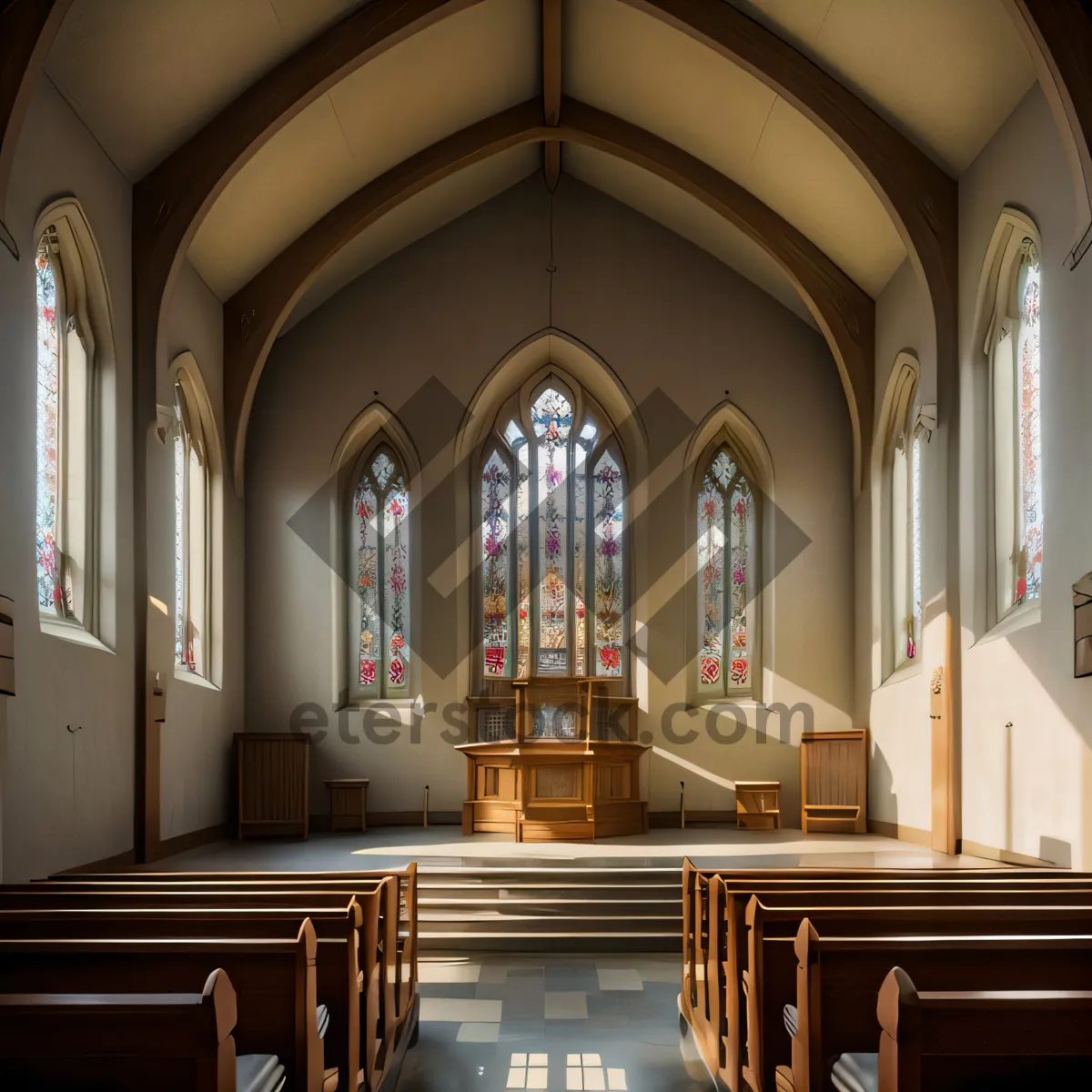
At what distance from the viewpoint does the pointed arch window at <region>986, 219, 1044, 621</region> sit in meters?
8.06

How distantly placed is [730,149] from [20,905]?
8.52 meters

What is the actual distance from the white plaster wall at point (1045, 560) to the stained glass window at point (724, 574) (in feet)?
11.5

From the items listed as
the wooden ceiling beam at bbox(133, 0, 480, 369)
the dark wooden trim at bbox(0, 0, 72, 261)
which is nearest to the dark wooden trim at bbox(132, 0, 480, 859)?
the wooden ceiling beam at bbox(133, 0, 480, 369)

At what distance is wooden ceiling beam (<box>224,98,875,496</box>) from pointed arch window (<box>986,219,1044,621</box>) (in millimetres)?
2512

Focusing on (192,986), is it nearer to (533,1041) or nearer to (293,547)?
(533,1041)

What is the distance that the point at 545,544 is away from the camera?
12.4 m

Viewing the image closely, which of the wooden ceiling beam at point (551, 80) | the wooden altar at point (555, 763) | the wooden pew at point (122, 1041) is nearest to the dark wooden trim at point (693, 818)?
the wooden altar at point (555, 763)

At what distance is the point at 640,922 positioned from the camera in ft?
25.2

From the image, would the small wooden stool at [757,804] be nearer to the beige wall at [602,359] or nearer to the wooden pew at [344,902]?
the beige wall at [602,359]

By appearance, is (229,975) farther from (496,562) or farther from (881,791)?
(496,562)

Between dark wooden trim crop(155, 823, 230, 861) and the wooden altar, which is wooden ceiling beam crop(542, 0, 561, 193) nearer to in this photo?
the wooden altar

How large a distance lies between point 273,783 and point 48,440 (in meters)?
4.19

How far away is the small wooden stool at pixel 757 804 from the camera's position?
1129 cm

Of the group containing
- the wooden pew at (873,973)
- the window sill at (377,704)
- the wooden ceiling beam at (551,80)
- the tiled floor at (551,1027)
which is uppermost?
the wooden ceiling beam at (551,80)
